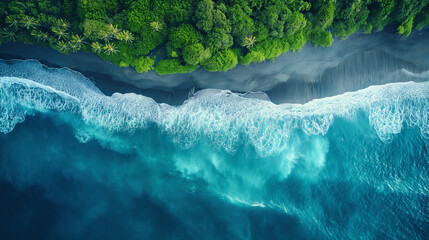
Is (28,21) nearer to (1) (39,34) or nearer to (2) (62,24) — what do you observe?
(1) (39,34)

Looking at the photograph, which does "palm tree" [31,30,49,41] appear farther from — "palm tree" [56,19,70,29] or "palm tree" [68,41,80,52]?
"palm tree" [68,41,80,52]

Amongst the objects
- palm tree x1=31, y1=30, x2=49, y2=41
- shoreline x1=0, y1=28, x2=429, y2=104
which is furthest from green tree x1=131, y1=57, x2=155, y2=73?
palm tree x1=31, y1=30, x2=49, y2=41

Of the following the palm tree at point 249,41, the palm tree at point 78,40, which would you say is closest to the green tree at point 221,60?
the palm tree at point 249,41

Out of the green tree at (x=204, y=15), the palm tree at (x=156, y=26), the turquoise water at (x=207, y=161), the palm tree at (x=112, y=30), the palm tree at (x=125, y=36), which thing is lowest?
the turquoise water at (x=207, y=161)

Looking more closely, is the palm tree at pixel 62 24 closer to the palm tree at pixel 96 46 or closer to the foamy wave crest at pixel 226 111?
the palm tree at pixel 96 46

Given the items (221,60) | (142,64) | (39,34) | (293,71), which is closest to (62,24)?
(39,34)

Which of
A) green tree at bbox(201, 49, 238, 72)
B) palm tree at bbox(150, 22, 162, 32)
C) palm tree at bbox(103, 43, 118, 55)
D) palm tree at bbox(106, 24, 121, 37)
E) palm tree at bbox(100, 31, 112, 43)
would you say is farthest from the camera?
green tree at bbox(201, 49, 238, 72)
